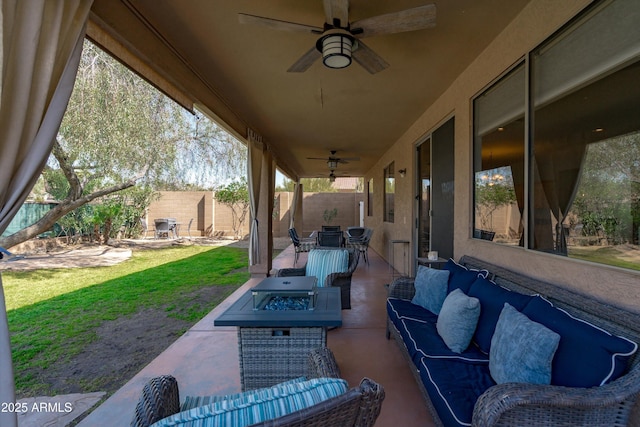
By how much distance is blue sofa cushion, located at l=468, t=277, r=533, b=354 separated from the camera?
189cm

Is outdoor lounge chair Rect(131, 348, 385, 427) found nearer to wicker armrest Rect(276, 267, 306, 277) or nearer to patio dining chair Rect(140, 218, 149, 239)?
wicker armrest Rect(276, 267, 306, 277)

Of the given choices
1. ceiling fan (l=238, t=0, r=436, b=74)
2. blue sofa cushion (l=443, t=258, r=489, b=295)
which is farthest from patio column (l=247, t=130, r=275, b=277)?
blue sofa cushion (l=443, t=258, r=489, b=295)

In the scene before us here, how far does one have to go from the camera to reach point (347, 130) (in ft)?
19.2

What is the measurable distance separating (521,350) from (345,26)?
6.95 feet

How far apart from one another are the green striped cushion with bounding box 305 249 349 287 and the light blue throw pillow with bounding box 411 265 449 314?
1066 millimetres

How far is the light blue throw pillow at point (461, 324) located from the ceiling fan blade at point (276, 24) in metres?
2.01

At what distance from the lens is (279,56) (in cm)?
303

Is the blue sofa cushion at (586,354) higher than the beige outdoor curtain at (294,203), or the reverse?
the beige outdoor curtain at (294,203)

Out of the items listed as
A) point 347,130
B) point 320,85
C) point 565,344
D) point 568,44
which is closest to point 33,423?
point 565,344

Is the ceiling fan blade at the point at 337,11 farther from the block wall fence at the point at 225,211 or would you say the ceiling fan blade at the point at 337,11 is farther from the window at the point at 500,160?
the block wall fence at the point at 225,211

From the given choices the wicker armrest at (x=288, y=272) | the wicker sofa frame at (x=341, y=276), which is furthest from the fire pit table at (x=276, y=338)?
the wicker armrest at (x=288, y=272)

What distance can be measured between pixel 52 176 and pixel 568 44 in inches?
366

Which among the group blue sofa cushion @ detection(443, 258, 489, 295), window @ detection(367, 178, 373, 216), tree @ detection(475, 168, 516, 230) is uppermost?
window @ detection(367, 178, 373, 216)

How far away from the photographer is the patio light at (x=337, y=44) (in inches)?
86.9
